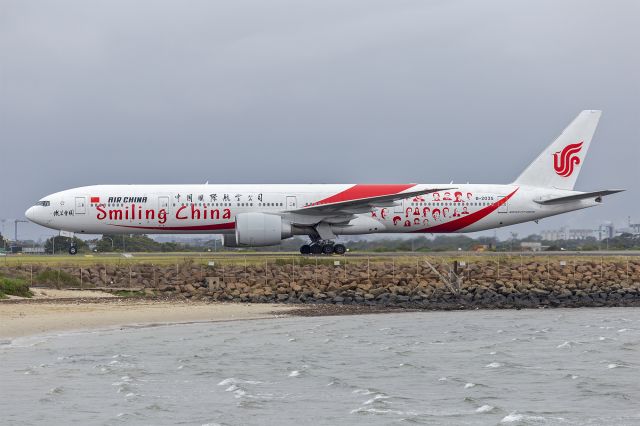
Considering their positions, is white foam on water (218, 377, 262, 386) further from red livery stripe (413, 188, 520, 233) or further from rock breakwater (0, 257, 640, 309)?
red livery stripe (413, 188, 520, 233)

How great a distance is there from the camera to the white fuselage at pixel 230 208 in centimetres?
5478

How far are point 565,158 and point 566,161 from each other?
0.63 ft

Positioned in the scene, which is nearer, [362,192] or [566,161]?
[362,192]

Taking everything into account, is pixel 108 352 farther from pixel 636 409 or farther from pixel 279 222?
pixel 279 222

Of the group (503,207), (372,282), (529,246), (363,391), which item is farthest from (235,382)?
(529,246)

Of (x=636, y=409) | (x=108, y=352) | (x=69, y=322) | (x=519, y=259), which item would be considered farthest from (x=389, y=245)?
(x=636, y=409)

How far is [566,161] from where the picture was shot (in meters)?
61.2

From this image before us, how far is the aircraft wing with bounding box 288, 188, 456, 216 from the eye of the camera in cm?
5300

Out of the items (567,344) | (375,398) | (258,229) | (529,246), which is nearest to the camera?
(375,398)

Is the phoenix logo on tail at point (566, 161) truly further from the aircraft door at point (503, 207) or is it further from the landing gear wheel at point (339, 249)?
the landing gear wheel at point (339, 249)

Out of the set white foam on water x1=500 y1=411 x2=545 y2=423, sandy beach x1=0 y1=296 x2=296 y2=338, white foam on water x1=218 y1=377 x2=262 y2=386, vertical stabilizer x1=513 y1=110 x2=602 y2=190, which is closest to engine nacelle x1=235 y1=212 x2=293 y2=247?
sandy beach x1=0 y1=296 x2=296 y2=338

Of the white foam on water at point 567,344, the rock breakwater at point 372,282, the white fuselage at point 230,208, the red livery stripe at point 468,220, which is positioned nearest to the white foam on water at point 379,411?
the white foam on water at point 567,344

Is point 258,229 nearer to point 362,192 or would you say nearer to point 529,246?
point 362,192

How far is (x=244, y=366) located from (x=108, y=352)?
416cm
